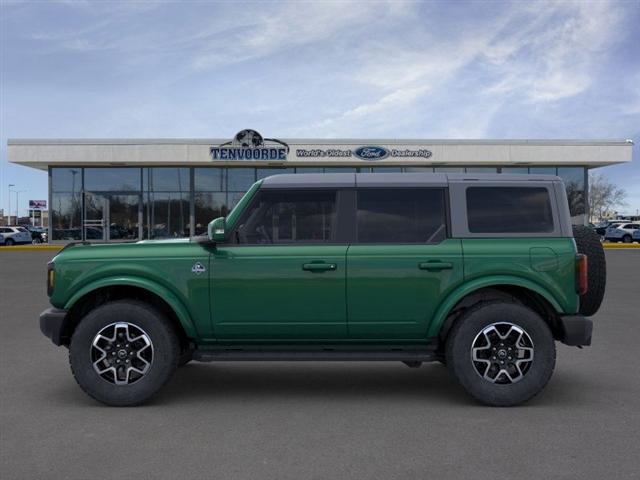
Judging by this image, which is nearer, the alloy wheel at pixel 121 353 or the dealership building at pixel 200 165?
the alloy wheel at pixel 121 353

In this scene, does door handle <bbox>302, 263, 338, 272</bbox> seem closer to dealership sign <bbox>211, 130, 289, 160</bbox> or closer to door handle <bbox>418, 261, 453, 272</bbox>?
door handle <bbox>418, 261, 453, 272</bbox>

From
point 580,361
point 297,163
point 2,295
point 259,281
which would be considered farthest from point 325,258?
point 297,163

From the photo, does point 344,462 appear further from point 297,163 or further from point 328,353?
point 297,163

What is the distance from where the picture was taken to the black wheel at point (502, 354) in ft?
16.8

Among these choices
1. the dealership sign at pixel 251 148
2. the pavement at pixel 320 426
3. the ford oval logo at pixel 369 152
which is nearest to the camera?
the pavement at pixel 320 426

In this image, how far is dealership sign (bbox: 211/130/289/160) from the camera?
34.7 m

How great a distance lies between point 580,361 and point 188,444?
4.58 metres

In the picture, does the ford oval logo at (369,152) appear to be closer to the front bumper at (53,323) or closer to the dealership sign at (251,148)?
the dealership sign at (251,148)

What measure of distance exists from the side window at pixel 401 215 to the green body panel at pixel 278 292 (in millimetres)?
336

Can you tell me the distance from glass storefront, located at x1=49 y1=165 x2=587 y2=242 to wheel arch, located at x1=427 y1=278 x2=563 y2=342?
31519 millimetres

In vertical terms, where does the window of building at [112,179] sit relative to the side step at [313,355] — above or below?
above

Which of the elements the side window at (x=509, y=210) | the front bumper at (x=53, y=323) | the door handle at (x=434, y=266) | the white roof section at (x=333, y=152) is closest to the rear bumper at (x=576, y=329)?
the side window at (x=509, y=210)

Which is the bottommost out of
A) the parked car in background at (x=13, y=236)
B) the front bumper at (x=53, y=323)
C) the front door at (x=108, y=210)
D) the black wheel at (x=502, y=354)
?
the black wheel at (x=502, y=354)

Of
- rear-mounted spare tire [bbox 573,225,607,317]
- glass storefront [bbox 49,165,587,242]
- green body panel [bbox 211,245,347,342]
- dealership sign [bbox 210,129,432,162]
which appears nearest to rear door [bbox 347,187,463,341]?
green body panel [bbox 211,245,347,342]
